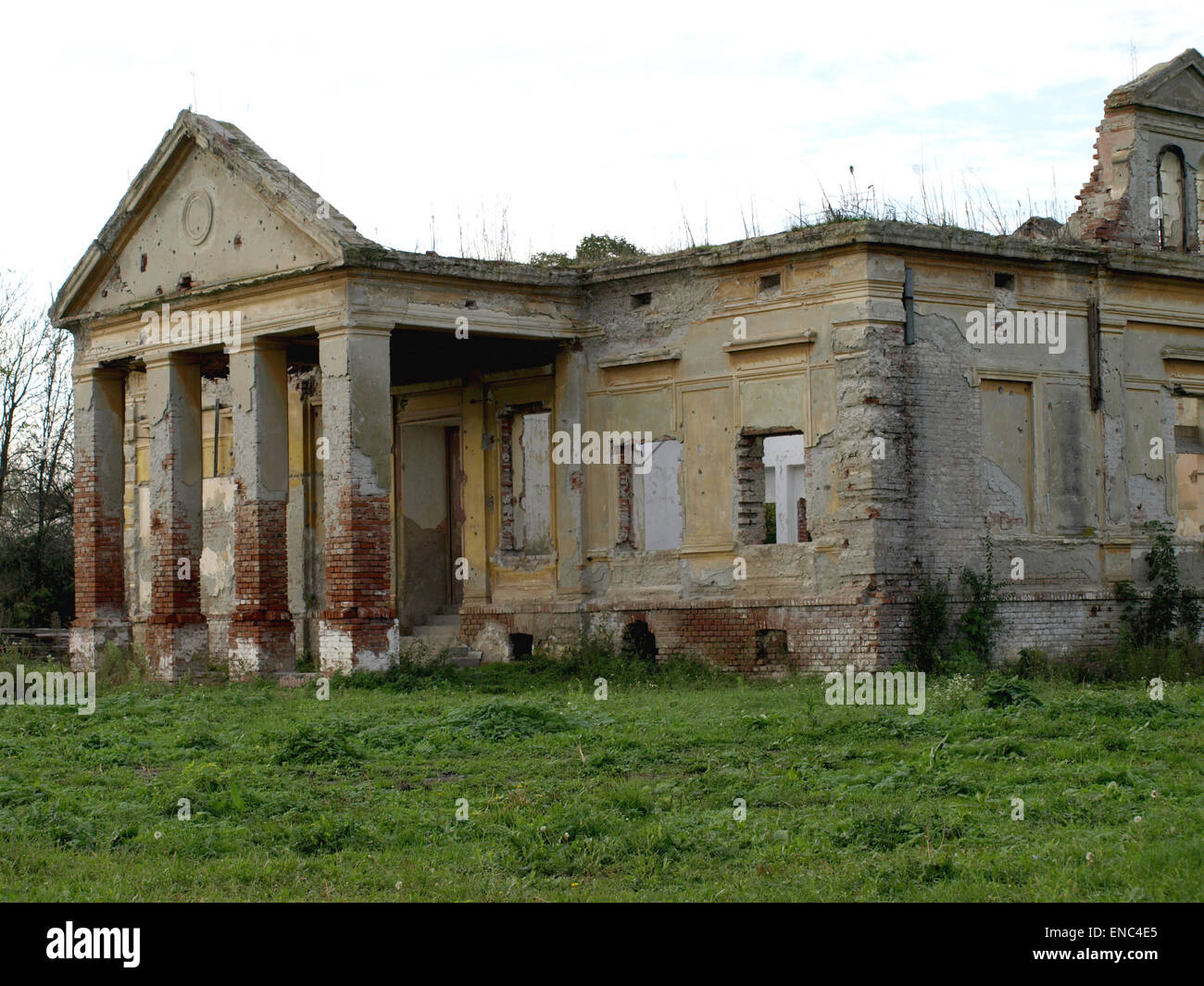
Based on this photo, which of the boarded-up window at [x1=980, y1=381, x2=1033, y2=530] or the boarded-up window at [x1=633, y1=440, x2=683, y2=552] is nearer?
the boarded-up window at [x1=980, y1=381, x2=1033, y2=530]

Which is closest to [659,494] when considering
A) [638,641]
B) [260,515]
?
[638,641]

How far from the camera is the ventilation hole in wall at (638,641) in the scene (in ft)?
63.1

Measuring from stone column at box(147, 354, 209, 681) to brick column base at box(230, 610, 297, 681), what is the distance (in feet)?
4.60

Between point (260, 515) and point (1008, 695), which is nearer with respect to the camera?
point (1008, 695)

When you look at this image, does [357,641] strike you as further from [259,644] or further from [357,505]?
[259,644]

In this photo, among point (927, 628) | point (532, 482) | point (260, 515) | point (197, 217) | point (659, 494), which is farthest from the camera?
point (659, 494)

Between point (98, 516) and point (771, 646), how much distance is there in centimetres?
1010

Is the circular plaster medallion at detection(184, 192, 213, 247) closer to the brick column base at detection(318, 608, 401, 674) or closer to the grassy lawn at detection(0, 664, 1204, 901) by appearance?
the brick column base at detection(318, 608, 401, 674)

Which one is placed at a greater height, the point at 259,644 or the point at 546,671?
the point at 259,644

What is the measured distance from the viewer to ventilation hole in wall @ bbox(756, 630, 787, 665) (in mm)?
17734

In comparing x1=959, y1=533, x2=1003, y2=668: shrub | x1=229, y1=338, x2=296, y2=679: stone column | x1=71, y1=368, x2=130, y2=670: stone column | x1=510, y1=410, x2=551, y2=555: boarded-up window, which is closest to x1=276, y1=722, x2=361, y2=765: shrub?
x1=229, y1=338, x2=296, y2=679: stone column

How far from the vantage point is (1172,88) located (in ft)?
67.3

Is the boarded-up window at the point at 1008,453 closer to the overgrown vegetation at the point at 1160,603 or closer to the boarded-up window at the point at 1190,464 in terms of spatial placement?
the overgrown vegetation at the point at 1160,603

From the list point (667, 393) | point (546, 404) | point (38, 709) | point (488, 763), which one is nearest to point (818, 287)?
point (667, 393)
